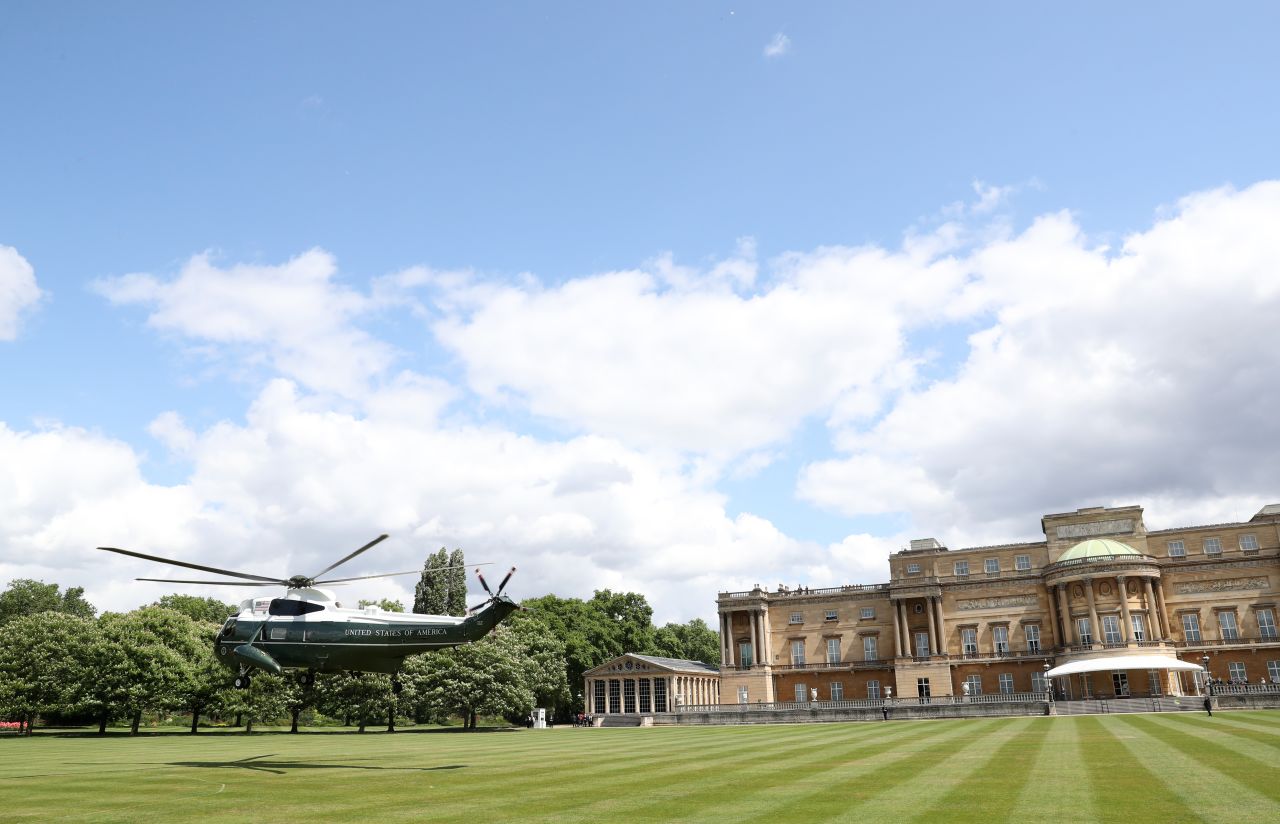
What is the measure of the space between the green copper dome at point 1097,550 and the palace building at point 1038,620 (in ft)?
0.56

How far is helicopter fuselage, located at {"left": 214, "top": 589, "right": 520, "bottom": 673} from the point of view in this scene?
102 feet

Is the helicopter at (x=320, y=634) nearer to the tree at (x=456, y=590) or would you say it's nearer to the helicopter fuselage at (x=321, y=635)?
the helicopter fuselage at (x=321, y=635)

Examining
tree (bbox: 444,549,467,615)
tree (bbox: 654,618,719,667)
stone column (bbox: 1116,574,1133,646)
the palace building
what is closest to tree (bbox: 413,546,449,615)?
tree (bbox: 444,549,467,615)

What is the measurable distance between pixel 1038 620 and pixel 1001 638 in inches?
168

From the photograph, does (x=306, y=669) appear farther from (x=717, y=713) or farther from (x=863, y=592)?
(x=863, y=592)

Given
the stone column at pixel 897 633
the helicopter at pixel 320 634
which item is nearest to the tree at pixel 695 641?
the stone column at pixel 897 633

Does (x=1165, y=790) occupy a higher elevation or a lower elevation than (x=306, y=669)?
lower

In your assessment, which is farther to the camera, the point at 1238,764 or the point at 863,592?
the point at 863,592

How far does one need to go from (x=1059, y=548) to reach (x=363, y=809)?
3718 inches

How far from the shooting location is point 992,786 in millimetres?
19109

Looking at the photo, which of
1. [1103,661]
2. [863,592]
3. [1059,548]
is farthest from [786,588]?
[1103,661]

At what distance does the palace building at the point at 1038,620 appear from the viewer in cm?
8344

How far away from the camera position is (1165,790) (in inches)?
687

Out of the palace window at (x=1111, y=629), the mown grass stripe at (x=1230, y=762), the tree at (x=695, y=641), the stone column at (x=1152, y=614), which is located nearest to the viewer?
the mown grass stripe at (x=1230, y=762)
